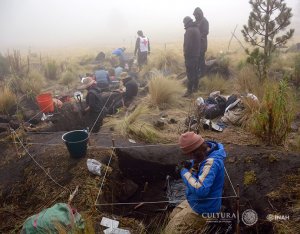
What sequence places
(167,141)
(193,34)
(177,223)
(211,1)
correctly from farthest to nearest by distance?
(211,1)
(193,34)
(167,141)
(177,223)

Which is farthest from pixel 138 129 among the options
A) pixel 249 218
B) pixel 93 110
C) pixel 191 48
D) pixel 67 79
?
pixel 67 79

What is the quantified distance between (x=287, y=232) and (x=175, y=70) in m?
10.2

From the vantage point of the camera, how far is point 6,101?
913cm

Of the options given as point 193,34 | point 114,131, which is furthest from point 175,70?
point 114,131

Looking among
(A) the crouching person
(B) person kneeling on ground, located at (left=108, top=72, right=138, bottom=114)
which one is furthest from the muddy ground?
(B) person kneeling on ground, located at (left=108, top=72, right=138, bottom=114)

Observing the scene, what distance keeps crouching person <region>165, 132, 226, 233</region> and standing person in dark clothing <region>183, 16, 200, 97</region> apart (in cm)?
610

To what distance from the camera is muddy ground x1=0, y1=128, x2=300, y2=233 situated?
420cm

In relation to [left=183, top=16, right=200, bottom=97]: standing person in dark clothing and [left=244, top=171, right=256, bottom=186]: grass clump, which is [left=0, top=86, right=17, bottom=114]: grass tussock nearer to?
[left=183, top=16, right=200, bottom=97]: standing person in dark clothing

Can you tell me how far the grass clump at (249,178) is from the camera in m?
4.54

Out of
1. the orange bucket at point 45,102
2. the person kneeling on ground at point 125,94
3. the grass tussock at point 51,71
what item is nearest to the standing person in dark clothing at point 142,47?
the grass tussock at point 51,71

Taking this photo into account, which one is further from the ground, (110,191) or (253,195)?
(253,195)

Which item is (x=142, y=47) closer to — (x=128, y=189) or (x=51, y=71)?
(x=51, y=71)

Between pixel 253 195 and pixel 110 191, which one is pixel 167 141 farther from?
pixel 253 195

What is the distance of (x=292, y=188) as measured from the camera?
4137mm
